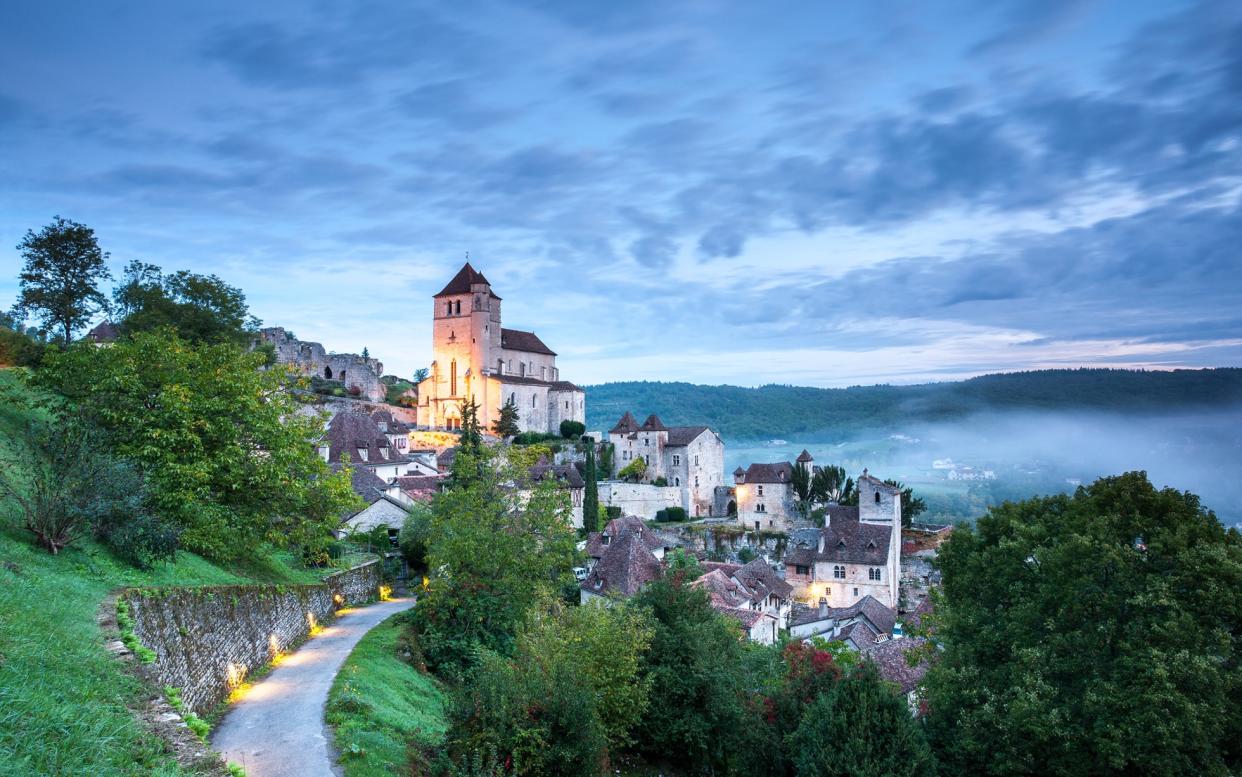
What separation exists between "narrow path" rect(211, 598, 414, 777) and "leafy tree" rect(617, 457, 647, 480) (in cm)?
5574

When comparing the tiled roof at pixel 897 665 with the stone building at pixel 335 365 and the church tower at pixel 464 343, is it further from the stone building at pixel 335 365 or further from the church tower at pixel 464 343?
the stone building at pixel 335 365

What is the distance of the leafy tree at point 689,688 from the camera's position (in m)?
23.9

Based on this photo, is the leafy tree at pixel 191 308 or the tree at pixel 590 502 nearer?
the leafy tree at pixel 191 308

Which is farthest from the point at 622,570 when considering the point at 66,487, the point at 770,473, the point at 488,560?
the point at 770,473

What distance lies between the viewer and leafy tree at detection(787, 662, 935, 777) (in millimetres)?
16984

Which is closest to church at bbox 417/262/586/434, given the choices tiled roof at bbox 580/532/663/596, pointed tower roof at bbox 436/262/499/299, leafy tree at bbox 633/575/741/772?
pointed tower roof at bbox 436/262/499/299

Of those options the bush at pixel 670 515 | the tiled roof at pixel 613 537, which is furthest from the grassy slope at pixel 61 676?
the bush at pixel 670 515

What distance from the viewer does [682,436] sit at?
7938 centimetres

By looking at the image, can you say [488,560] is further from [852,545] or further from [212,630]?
[852,545]

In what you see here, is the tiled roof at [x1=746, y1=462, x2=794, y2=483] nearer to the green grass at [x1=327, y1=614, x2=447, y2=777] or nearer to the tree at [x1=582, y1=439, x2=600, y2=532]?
the tree at [x1=582, y1=439, x2=600, y2=532]

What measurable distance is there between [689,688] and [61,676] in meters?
18.7

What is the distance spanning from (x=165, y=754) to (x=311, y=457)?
61.9ft

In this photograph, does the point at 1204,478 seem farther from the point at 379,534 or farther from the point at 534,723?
the point at 534,723

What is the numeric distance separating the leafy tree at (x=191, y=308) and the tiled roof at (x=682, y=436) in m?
42.1
